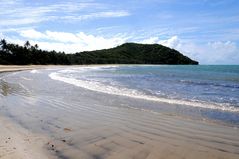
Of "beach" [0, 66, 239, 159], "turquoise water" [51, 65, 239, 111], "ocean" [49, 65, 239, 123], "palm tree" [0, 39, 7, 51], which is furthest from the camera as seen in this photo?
"palm tree" [0, 39, 7, 51]

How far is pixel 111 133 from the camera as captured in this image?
27.7ft

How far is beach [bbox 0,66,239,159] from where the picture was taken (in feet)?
22.0

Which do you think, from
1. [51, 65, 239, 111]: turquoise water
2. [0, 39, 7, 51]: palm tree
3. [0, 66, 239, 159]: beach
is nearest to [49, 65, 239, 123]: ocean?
[51, 65, 239, 111]: turquoise water

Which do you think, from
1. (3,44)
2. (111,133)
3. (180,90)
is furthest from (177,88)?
(3,44)

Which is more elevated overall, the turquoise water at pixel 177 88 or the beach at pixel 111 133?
the beach at pixel 111 133

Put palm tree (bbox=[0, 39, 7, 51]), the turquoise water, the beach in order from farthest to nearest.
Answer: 1. palm tree (bbox=[0, 39, 7, 51])
2. the turquoise water
3. the beach

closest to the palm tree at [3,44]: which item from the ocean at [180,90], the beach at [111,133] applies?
the ocean at [180,90]

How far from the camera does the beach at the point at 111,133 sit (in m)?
6.70

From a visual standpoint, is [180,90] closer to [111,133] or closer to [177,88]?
→ [177,88]

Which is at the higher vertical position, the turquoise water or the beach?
the beach

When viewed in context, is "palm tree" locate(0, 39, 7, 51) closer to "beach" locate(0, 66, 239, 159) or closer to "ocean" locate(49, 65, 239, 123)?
"ocean" locate(49, 65, 239, 123)

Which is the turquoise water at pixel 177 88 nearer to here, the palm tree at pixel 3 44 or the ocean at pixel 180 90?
the ocean at pixel 180 90

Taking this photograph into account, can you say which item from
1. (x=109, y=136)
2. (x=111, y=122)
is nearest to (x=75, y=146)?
(x=109, y=136)

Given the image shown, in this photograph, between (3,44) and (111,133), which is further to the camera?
(3,44)
